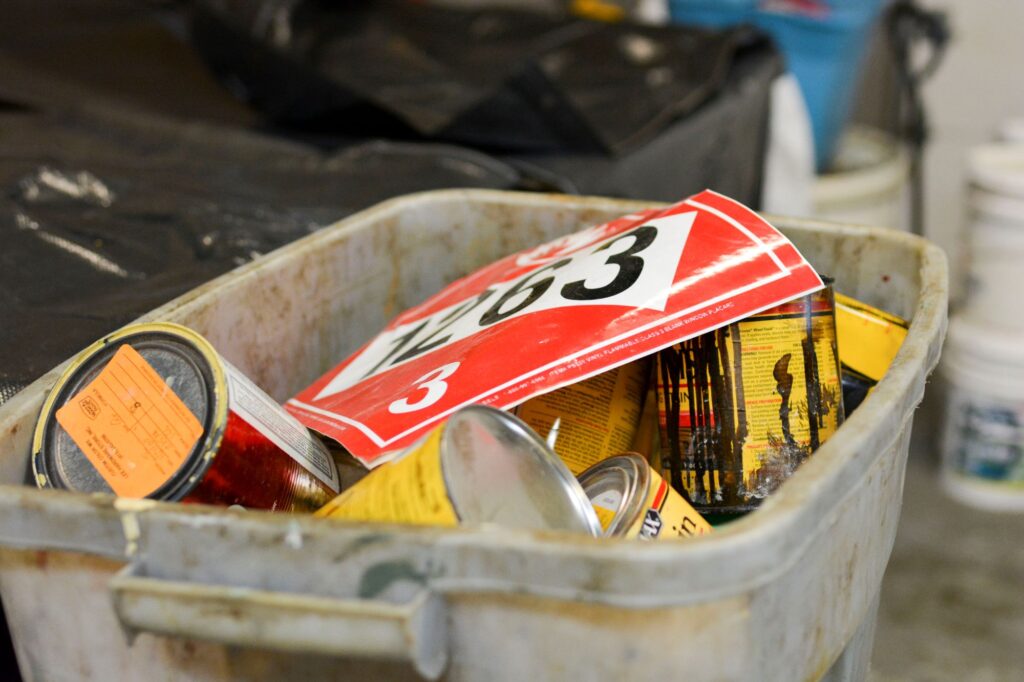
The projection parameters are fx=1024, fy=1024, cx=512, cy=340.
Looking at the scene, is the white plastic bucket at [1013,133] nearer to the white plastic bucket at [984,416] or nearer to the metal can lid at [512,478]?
the white plastic bucket at [984,416]

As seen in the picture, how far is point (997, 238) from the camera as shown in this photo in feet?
6.52

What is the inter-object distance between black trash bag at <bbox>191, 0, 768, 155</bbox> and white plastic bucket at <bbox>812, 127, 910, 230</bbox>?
1.46 ft

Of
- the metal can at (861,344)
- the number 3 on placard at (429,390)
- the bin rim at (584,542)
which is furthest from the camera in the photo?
the metal can at (861,344)

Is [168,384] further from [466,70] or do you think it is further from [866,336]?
[466,70]

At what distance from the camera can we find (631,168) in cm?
131

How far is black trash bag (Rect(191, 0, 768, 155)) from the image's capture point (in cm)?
134

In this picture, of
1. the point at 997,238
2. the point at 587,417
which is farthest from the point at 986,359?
the point at 587,417

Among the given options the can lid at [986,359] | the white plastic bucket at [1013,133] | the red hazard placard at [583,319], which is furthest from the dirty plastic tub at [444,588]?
the white plastic bucket at [1013,133]

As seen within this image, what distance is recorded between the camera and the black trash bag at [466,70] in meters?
1.34

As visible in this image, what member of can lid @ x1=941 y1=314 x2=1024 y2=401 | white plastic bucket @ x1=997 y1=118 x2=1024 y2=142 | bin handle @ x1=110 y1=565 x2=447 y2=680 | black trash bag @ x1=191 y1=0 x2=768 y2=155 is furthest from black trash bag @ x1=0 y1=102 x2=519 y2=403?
white plastic bucket @ x1=997 y1=118 x2=1024 y2=142

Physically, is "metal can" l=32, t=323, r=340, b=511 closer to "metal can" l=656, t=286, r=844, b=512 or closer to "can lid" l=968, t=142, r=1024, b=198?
"metal can" l=656, t=286, r=844, b=512

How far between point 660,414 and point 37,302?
1.72ft

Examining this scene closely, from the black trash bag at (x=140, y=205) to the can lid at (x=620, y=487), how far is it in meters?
0.40

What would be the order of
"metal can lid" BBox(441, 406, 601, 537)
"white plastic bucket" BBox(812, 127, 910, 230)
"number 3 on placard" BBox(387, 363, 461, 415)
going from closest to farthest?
Answer: "metal can lid" BBox(441, 406, 601, 537)
"number 3 on placard" BBox(387, 363, 461, 415)
"white plastic bucket" BBox(812, 127, 910, 230)
